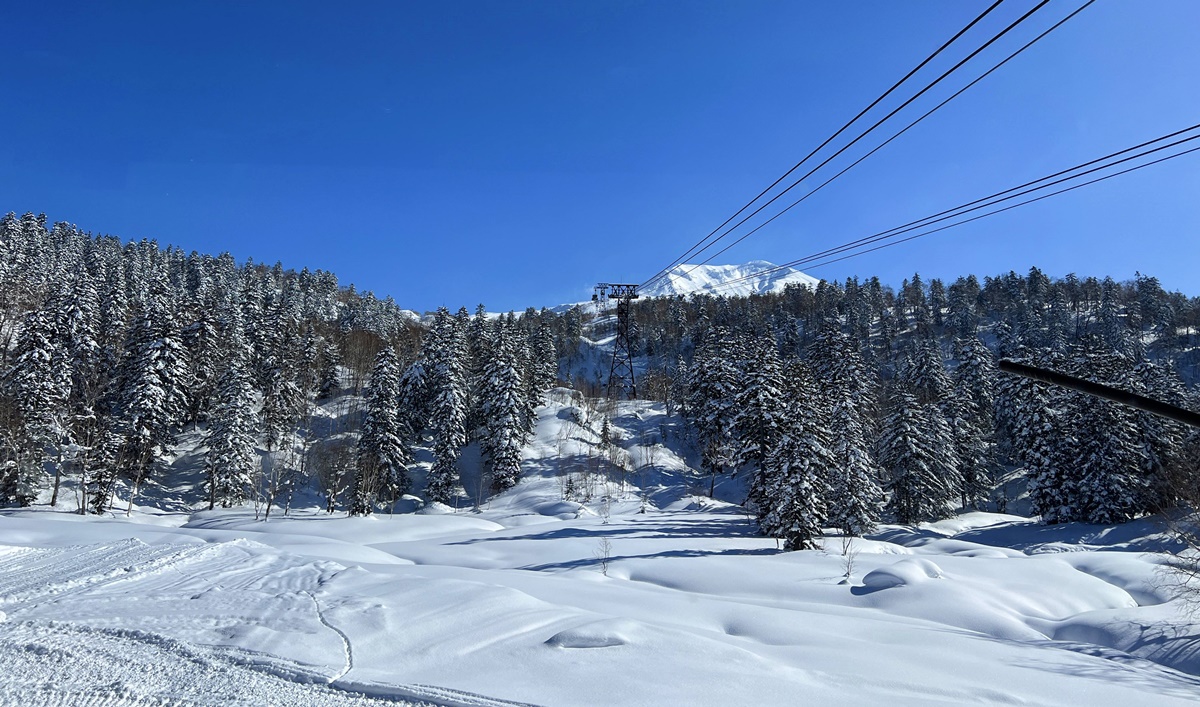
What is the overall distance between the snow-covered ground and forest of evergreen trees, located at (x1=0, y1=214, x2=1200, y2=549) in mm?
11612

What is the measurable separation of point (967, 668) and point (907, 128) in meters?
7.84

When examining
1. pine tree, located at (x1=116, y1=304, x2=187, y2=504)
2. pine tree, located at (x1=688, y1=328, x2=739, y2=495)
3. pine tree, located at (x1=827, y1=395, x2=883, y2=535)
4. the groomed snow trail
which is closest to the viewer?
the groomed snow trail

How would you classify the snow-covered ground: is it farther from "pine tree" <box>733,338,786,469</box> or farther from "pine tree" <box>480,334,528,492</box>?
"pine tree" <box>480,334,528,492</box>

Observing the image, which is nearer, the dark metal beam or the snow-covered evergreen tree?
the dark metal beam

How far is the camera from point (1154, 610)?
14195 mm

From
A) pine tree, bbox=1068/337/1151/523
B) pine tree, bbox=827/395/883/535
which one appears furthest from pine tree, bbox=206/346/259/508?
pine tree, bbox=1068/337/1151/523

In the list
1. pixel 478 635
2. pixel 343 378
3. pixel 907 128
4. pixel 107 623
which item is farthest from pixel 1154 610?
pixel 343 378

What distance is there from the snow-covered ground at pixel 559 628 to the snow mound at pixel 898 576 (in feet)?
0.22

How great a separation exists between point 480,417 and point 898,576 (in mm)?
43493

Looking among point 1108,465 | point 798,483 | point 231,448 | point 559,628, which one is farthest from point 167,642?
point 1108,465

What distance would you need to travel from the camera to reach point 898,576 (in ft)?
52.2

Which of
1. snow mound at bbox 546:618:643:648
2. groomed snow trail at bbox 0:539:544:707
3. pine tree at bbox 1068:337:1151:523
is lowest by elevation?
groomed snow trail at bbox 0:539:544:707

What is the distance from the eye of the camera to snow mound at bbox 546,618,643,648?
26.9 feet

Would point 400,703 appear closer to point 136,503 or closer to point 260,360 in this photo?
point 136,503
